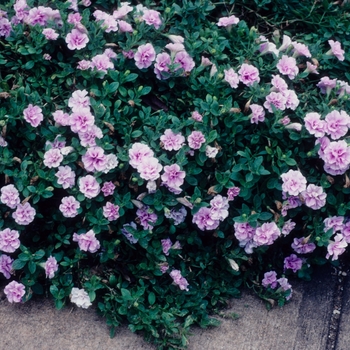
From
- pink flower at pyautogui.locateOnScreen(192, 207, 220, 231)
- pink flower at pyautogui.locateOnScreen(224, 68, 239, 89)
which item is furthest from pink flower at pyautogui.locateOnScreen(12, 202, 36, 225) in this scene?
pink flower at pyautogui.locateOnScreen(224, 68, 239, 89)

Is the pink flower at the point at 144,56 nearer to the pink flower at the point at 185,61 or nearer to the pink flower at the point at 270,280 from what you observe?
the pink flower at the point at 185,61

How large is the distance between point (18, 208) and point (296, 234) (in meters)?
1.42

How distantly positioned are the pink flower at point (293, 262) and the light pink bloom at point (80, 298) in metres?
1.04

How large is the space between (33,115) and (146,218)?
711 mm

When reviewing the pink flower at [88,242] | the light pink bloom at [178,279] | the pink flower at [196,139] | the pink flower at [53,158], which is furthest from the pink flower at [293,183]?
the pink flower at [53,158]

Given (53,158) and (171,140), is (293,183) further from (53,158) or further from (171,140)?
(53,158)

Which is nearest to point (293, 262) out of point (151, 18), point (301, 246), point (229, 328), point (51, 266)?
point (301, 246)

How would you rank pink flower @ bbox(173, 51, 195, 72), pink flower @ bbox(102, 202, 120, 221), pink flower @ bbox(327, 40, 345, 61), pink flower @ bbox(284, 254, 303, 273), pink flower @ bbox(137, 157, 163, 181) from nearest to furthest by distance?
1. pink flower @ bbox(137, 157, 163, 181)
2. pink flower @ bbox(102, 202, 120, 221)
3. pink flower @ bbox(173, 51, 195, 72)
4. pink flower @ bbox(284, 254, 303, 273)
5. pink flower @ bbox(327, 40, 345, 61)

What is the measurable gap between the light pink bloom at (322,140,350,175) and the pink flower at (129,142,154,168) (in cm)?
83

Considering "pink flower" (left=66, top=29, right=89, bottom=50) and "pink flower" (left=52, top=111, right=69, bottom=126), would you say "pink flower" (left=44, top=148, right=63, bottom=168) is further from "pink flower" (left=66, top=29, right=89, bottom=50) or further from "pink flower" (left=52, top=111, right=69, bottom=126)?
"pink flower" (left=66, top=29, right=89, bottom=50)

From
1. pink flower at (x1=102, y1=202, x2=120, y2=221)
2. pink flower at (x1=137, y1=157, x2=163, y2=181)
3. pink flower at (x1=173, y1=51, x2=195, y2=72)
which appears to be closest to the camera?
pink flower at (x1=137, y1=157, x2=163, y2=181)

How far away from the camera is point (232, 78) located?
9.70ft

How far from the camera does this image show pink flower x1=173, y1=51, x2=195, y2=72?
9.89 ft

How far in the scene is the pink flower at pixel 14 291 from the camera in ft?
9.32
